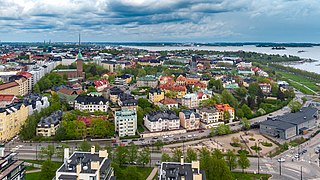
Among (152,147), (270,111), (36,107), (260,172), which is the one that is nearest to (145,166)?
(152,147)

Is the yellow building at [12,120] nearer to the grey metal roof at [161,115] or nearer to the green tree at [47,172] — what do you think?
the green tree at [47,172]

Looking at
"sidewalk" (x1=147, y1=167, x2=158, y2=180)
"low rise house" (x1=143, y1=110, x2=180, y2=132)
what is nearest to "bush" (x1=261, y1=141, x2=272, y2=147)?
"low rise house" (x1=143, y1=110, x2=180, y2=132)

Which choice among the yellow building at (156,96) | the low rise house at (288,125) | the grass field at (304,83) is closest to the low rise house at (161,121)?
the yellow building at (156,96)

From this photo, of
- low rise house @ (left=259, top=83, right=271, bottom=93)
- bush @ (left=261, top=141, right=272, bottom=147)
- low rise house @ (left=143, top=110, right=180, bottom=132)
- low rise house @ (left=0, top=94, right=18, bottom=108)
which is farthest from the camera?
low rise house @ (left=259, top=83, right=271, bottom=93)

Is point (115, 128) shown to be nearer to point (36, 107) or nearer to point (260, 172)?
point (36, 107)

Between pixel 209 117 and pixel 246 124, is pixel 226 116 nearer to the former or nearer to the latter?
pixel 209 117

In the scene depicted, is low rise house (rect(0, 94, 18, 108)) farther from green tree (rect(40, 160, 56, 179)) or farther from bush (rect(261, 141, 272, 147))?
bush (rect(261, 141, 272, 147))

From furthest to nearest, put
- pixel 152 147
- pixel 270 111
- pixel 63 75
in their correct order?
pixel 63 75, pixel 270 111, pixel 152 147
